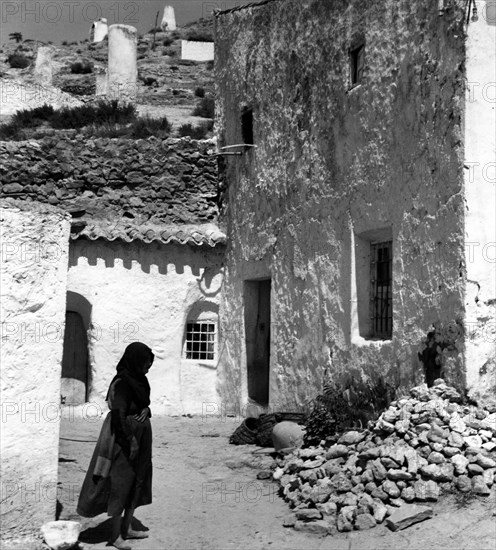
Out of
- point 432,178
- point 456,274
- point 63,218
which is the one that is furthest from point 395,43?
point 63,218

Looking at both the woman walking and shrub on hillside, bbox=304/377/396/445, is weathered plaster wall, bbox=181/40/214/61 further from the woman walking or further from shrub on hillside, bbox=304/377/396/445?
the woman walking

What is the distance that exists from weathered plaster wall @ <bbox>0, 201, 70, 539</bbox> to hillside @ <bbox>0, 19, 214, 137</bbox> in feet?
70.6

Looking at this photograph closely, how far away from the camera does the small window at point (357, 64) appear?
448 inches

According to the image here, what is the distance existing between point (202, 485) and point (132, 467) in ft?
9.21

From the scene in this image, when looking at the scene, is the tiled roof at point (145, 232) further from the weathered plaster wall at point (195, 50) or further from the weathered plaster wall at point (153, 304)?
the weathered plaster wall at point (195, 50)

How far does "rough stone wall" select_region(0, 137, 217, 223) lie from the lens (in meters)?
15.5

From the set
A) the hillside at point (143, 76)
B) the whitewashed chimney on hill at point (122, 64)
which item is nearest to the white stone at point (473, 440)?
the hillside at point (143, 76)

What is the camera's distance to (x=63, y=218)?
7.35 meters

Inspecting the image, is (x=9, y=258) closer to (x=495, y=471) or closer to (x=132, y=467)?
(x=132, y=467)

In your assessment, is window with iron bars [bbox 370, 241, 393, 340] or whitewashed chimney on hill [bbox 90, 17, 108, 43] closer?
window with iron bars [bbox 370, 241, 393, 340]

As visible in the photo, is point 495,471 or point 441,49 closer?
point 495,471

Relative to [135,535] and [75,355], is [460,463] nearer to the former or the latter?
[135,535]

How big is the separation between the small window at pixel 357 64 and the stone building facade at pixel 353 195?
33mm

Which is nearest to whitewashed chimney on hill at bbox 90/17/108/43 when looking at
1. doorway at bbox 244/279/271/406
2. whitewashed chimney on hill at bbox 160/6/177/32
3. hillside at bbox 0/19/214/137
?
hillside at bbox 0/19/214/137
